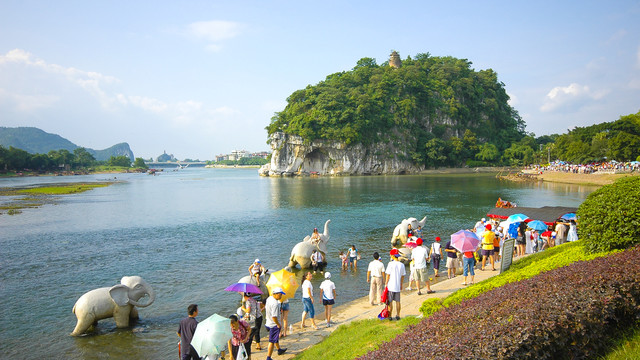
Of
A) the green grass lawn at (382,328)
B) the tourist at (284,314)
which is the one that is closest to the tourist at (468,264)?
the green grass lawn at (382,328)

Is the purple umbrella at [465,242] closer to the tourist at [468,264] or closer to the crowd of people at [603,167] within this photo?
the tourist at [468,264]

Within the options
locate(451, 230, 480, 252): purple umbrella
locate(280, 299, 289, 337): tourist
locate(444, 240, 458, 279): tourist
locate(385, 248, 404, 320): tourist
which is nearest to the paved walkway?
locate(280, 299, 289, 337): tourist

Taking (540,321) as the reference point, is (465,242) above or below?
below

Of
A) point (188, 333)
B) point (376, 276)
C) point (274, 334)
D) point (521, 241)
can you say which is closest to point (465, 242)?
point (376, 276)

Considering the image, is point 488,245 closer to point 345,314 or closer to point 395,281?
point 345,314

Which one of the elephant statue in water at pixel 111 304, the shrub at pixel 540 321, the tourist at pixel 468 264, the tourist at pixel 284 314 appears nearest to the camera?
the shrub at pixel 540 321

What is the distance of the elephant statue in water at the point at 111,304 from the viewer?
11422 millimetres

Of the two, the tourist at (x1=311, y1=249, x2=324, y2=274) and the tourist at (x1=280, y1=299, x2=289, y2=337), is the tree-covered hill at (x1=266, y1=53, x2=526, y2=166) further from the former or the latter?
the tourist at (x1=280, y1=299, x2=289, y2=337)

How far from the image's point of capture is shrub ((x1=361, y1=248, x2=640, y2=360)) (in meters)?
4.84

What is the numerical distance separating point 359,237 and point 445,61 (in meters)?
126

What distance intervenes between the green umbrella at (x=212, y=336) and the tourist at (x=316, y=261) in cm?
1075

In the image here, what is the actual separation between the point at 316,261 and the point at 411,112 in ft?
324

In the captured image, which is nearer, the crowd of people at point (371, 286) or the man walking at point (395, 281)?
the crowd of people at point (371, 286)

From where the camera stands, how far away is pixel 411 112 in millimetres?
109625
